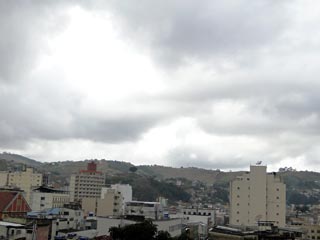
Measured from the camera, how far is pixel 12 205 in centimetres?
7362

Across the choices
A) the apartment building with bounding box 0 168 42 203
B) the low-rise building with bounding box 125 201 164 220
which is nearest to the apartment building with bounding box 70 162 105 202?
the apartment building with bounding box 0 168 42 203

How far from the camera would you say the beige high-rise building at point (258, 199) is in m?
107

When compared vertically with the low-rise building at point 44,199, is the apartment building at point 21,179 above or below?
above

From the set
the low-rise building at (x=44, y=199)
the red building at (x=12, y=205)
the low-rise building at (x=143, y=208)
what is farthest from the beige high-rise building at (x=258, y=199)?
the red building at (x=12, y=205)

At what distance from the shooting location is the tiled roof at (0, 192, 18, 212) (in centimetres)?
7194

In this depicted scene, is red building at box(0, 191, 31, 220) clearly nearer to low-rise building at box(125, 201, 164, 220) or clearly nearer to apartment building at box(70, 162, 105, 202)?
low-rise building at box(125, 201, 164, 220)

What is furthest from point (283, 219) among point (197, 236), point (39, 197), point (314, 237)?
point (39, 197)

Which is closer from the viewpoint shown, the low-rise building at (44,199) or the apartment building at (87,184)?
the low-rise building at (44,199)

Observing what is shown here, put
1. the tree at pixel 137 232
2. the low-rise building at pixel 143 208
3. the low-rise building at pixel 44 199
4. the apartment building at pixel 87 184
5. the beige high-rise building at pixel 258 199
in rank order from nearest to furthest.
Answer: the tree at pixel 137 232, the low-rise building at pixel 143 208, the beige high-rise building at pixel 258 199, the low-rise building at pixel 44 199, the apartment building at pixel 87 184

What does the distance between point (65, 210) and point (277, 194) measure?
45.8m

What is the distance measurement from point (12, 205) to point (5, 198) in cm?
139

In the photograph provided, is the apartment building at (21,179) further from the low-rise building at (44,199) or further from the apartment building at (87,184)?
the low-rise building at (44,199)

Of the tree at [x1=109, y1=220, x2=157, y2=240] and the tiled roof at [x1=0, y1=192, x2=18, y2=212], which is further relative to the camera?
the tiled roof at [x1=0, y1=192, x2=18, y2=212]

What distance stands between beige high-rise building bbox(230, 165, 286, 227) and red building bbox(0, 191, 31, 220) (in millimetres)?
47097
